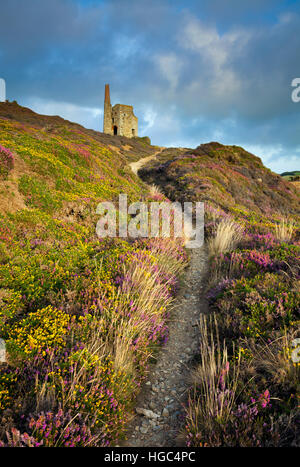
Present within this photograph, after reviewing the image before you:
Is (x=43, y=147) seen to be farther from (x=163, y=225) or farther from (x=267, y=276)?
(x=267, y=276)

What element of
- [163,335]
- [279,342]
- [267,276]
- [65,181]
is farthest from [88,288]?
[65,181]

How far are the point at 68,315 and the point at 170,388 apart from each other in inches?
84.4

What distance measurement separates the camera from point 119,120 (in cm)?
7131

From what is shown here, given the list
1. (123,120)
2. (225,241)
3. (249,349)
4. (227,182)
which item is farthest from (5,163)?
(123,120)

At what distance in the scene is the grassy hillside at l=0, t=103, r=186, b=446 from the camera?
2.67m

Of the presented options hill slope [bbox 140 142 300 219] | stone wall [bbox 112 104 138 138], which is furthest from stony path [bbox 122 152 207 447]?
stone wall [bbox 112 104 138 138]

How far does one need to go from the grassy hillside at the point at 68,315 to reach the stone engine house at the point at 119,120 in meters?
69.7

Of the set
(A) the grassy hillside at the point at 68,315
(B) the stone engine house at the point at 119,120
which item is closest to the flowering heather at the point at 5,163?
(A) the grassy hillside at the point at 68,315

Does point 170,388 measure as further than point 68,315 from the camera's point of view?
No

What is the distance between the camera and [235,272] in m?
6.49

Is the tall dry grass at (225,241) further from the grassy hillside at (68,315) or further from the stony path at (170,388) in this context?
the stony path at (170,388)

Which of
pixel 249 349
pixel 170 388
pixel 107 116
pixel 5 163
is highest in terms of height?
pixel 107 116

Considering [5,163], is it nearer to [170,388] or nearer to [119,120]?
[170,388]

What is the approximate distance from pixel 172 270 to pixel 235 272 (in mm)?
1822
